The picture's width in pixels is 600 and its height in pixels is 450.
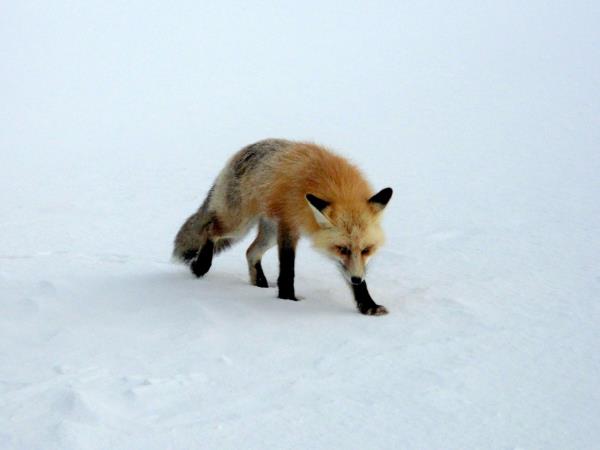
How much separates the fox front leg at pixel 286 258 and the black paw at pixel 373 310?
60cm

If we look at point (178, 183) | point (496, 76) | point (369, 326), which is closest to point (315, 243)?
point (369, 326)

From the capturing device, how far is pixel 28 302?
4.48 meters

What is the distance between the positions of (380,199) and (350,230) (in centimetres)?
31

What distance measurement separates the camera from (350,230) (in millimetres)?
4289

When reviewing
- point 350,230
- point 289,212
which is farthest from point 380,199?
point 289,212

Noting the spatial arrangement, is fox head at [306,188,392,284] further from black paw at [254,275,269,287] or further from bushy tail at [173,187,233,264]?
bushy tail at [173,187,233,264]

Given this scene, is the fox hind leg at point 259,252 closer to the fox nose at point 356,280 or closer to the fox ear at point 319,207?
the fox ear at point 319,207

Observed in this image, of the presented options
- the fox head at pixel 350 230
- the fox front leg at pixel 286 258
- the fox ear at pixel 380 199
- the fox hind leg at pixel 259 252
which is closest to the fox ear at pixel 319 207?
the fox head at pixel 350 230

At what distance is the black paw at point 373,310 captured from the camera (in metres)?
4.40

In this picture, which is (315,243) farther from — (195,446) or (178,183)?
(178,183)

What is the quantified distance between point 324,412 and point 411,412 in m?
0.39

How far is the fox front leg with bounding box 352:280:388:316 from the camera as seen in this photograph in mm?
4414

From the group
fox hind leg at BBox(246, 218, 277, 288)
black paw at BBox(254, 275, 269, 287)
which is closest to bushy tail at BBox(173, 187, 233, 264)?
fox hind leg at BBox(246, 218, 277, 288)

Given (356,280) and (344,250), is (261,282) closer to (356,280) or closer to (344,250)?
(344,250)
